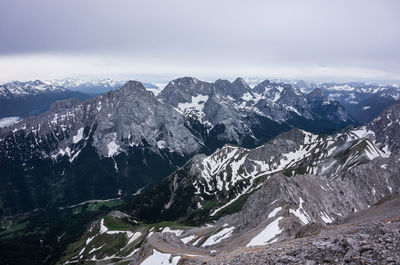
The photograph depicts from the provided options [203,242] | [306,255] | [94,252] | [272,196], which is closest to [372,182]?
[272,196]

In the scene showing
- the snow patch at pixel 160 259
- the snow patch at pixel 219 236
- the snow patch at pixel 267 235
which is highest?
the snow patch at pixel 267 235

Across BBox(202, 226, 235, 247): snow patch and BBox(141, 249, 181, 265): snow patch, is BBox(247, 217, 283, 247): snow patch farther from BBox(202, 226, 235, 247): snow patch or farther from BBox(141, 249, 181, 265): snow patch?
BBox(202, 226, 235, 247): snow patch

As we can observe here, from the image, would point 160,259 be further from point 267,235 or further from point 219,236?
point 219,236

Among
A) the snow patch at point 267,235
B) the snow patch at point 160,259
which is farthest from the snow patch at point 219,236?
the snow patch at point 160,259

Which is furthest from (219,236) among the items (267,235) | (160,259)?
(160,259)

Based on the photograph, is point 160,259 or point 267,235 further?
point 267,235

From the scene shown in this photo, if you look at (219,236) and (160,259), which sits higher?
(160,259)

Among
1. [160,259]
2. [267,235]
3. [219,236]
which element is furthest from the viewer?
[219,236]

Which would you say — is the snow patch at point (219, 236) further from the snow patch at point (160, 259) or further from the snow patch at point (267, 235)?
the snow patch at point (160, 259)

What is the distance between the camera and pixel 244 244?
7188cm

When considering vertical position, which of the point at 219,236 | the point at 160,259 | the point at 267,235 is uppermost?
the point at 267,235

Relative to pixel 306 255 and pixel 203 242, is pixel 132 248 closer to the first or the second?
pixel 203 242

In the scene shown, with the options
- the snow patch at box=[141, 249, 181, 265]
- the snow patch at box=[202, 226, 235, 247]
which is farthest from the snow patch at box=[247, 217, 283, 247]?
the snow patch at box=[202, 226, 235, 247]

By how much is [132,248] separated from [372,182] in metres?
139
